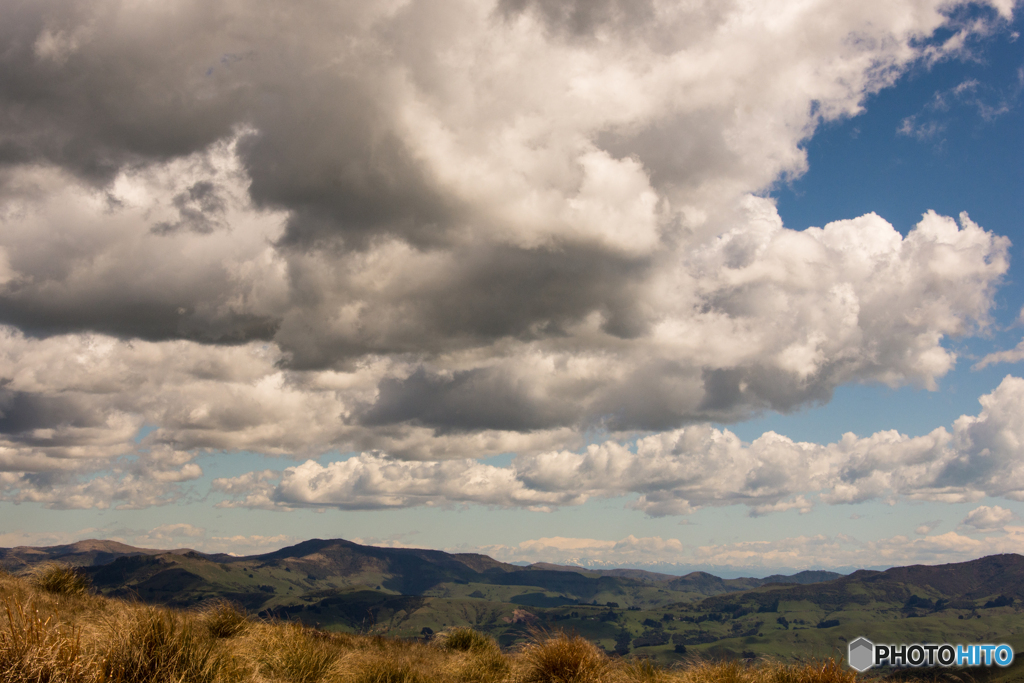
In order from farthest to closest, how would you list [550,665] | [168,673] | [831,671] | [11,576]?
[11,576] → [550,665] → [831,671] → [168,673]

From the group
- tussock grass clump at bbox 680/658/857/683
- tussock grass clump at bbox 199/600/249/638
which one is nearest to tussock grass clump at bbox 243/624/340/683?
tussock grass clump at bbox 199/600/249/638

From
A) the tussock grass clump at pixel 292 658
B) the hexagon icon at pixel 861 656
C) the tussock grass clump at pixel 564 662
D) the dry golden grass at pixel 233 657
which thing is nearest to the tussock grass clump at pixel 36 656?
the dry golden grass at pixel 233 657

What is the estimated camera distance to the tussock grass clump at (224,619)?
20.5 metres

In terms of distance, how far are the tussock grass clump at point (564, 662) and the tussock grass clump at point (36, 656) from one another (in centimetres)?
926

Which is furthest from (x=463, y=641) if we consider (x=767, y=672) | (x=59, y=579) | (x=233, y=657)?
(x=59, y=579)

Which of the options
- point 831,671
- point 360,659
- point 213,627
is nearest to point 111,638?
point 360,659

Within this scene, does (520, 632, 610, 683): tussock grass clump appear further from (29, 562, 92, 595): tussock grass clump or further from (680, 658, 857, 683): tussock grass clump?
(29, 562, 92, 595): tussock grass clump

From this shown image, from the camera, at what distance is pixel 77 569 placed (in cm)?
2688

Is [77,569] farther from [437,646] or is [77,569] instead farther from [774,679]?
[774,679]

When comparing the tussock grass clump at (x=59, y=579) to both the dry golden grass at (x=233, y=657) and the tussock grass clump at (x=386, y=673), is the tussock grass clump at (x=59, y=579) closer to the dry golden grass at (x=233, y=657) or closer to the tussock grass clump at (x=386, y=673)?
the dry golden grass at (x=233, y=657)

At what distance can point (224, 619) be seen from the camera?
21266 mm

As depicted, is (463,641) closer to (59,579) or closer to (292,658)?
(292,658)

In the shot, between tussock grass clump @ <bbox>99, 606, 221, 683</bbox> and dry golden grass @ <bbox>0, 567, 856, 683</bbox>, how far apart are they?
0.06ft

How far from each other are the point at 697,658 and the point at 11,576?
25267mm
